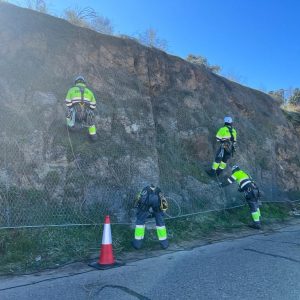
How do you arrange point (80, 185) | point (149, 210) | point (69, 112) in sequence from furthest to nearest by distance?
1. point (69, 112)
2. point (80, 185)
3. point (149, 210)

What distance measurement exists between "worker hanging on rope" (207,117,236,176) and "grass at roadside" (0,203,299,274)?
2918mm

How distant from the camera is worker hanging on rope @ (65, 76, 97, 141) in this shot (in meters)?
10.7

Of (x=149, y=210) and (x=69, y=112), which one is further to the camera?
(x=69, y=112)

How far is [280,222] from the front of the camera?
46.4ft

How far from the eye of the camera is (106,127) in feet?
39.1

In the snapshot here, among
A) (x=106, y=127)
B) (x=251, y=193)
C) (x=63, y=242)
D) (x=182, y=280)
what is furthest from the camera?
(x=251, y=193)

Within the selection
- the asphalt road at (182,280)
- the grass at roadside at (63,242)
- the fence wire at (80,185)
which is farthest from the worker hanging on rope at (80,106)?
the asphalt road at (182,280)

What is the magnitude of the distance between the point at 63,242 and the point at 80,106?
372cm

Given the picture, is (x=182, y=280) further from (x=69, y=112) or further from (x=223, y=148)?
(x=223, y=148)

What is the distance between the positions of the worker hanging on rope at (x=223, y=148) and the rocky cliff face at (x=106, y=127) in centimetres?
49

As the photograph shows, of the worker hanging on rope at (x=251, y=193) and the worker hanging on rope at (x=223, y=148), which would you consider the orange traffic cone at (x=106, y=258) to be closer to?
the worker hanging on rope at (x=251, y=193)

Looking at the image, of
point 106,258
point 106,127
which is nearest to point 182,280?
point 106,258

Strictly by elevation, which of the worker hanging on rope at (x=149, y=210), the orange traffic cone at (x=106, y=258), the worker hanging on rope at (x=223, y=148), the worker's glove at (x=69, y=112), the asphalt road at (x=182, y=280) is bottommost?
the asphalt road at (x=182, y=280)

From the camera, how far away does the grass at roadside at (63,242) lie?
789cm
